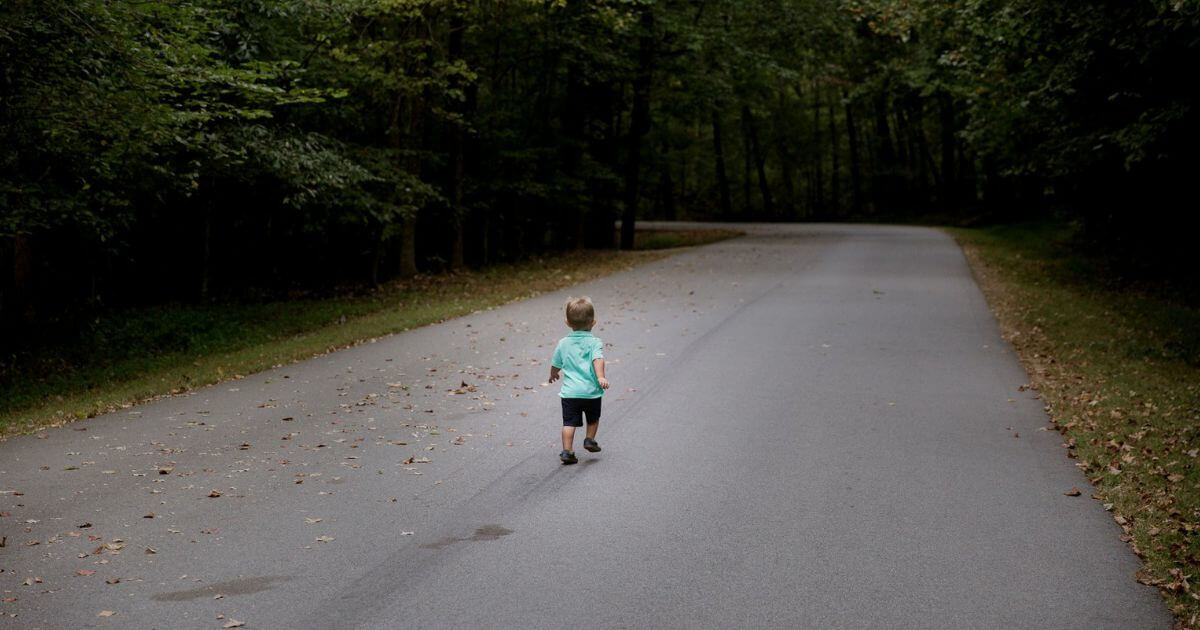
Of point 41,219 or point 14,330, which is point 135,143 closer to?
point 41,219

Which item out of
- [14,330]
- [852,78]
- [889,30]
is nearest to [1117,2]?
[889,30]

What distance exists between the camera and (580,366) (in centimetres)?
770

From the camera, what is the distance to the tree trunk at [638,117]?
3012 cm

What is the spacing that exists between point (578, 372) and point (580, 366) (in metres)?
0.05

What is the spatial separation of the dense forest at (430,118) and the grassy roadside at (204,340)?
70.0 inches

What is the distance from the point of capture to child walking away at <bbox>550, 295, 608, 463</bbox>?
25.0 feet

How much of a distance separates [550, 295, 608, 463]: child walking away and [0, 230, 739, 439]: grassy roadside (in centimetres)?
533

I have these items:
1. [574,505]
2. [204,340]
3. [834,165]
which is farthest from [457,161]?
[834,165]

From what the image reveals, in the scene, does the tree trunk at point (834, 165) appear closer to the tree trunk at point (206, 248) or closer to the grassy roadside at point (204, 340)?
the grassy roadside at point (204, 340)

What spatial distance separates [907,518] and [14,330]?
665 inches

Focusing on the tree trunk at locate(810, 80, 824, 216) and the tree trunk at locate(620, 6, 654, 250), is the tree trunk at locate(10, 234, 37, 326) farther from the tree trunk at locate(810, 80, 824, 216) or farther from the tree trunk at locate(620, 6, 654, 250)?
the tree trunk at locate(810, 80, 824, 216)

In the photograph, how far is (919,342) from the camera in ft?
44.2

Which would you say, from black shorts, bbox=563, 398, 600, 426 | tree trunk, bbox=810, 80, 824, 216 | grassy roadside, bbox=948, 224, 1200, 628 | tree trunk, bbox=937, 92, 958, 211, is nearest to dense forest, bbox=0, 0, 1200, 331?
grassy roadside, bbox=948, 224, 1200, 628

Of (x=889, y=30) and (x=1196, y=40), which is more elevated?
(x=889, y=30)
